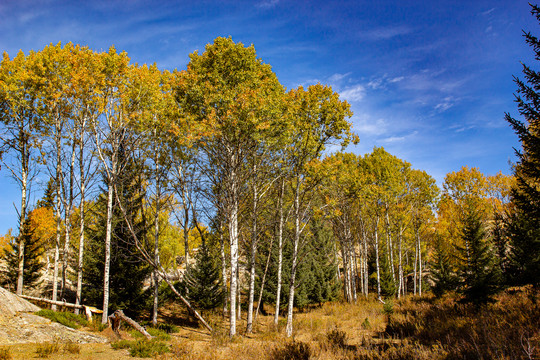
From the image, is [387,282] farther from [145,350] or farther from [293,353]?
[145,350]

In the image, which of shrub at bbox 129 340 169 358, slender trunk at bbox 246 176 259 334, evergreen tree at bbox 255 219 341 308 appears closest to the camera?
shrub at bbox 129 340 169 358

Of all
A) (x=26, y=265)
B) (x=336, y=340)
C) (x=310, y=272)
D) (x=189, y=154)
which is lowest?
(x=336, y=340)

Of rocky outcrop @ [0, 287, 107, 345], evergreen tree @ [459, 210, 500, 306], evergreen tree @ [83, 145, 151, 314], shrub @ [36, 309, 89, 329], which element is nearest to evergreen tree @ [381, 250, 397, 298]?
evergreen tree @ [459, 210, 500, 306]

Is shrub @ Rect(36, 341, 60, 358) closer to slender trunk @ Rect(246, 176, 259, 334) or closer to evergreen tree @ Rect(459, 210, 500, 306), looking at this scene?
slender trunk @ Rect(246, 176, 259, 334)

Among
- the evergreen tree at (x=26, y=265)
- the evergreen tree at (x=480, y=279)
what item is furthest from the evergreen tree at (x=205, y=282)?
the evergreen tree at (x=480, y=279)

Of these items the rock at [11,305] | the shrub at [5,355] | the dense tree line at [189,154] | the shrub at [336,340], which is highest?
the dense tree line at [189,154]

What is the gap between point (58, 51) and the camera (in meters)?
15.2

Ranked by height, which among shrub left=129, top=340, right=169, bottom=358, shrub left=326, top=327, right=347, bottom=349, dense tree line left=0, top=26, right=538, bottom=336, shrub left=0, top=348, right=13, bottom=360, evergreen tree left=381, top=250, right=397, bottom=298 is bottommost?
evergreen tree left=381, top=250, right=397, bottom=298

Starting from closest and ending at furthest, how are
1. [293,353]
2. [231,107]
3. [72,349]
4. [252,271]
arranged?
1. [293,353]
2. [72,349]
3. [231,107]
4. [252,271]

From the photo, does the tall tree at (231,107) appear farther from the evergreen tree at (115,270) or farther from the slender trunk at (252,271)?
the evergreen tree at (115,270)

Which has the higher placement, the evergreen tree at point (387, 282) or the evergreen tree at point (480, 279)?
the evergreen tree at point (480, 279)

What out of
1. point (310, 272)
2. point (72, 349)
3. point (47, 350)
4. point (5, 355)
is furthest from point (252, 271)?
point (310, 272)

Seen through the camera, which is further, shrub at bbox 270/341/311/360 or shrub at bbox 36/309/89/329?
shrub at bbox 36/309/89/329

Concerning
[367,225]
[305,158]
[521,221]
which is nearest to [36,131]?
[305,158]
